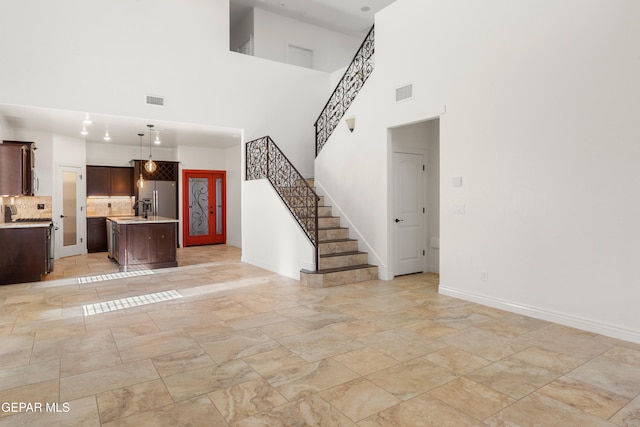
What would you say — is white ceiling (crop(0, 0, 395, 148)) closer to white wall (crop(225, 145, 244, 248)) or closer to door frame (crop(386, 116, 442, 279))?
white wall (crop(225, 145, 244, 248))

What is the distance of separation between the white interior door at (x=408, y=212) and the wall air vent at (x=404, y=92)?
1019mm

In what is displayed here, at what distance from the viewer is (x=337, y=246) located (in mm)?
7000

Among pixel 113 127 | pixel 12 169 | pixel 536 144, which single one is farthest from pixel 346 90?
pixel 12 169

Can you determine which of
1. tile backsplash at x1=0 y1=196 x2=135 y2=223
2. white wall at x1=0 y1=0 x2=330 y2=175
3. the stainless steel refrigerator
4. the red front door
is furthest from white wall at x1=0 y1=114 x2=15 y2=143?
the red front door

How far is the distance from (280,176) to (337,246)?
195cm

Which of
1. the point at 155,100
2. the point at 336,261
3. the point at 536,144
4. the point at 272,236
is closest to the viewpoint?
the point at 536,144

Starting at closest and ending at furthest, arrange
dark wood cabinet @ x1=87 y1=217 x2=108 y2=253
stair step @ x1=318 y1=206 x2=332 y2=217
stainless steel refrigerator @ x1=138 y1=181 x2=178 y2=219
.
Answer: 1. stair step @ x1=318 y1=206 x2=332 y2=217
2. dark wood cabinet @ x1=87 y1=217 x2=108 y2=253
3. stainless steel refrigerator @ x1=138 y1=181 x2=178 y2=219

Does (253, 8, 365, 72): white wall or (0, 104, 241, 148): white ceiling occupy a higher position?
(253, 8, 365, 72): white wall

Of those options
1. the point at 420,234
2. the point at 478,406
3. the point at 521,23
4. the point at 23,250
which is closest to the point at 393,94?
the point at 521,23

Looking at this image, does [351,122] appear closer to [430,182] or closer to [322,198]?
[322,198]

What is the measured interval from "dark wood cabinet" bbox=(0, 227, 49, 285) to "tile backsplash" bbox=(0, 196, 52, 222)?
174 centimetres

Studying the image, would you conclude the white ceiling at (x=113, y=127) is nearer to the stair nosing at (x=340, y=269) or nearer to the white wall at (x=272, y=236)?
the white wall at (x=272, y=236)

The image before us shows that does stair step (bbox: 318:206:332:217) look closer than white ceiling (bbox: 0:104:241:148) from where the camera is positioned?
No

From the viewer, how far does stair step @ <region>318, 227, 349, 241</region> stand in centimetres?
721
